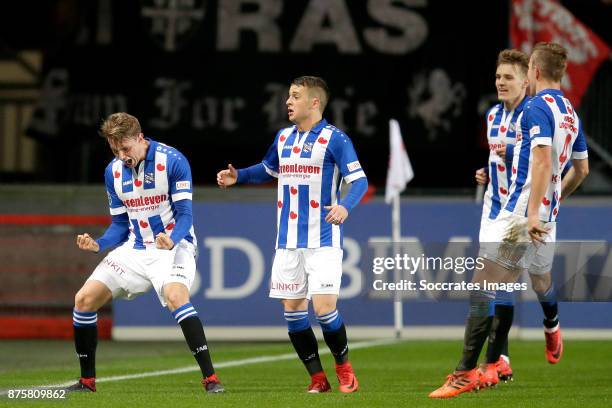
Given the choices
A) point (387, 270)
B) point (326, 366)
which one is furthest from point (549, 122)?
point (326, 366)

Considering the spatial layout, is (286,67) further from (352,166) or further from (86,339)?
(86,339)

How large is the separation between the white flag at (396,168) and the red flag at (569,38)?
1997 millimetres

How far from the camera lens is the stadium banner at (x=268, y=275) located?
48.9 feet

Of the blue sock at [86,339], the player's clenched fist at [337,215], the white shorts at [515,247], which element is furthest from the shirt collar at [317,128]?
the blue sock at [86,339]

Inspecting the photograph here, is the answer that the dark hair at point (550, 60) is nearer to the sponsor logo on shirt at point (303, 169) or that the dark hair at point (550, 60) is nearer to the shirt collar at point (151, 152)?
Answer: the sponsor logo on shirt at point (303, 169)

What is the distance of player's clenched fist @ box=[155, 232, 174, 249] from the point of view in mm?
9336

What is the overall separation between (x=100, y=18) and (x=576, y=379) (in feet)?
25.0

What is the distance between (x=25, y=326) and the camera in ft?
49.7

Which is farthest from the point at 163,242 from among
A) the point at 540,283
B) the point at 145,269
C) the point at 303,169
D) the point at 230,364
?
the point at 230,364

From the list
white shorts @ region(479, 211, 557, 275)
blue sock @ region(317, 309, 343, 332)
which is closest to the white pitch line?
blue sock @ region(317, 309, 343, 332)

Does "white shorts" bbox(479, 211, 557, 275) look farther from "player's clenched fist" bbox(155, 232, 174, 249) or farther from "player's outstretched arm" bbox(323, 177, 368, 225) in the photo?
"player's clenched fist" bbox(155, 232, 174, 249)

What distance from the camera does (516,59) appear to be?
10000 mm

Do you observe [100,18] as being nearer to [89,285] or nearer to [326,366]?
[326,366]

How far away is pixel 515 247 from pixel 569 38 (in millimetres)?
7726
